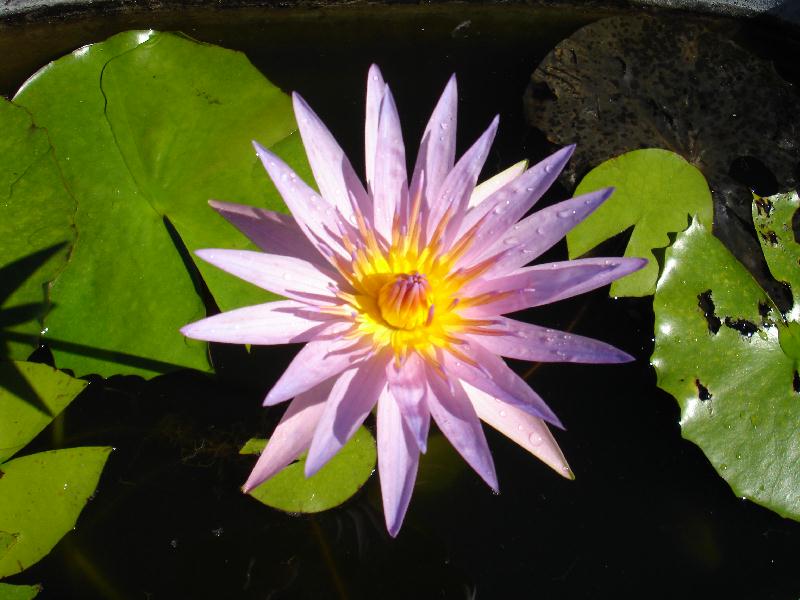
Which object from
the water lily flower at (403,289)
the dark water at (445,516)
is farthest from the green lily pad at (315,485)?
the water lily flower at (403,289)

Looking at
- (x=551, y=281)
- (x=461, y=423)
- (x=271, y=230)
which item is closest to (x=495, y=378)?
(x=461, y=423)

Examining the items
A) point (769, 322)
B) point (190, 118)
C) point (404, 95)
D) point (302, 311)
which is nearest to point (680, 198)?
point (769, 322)

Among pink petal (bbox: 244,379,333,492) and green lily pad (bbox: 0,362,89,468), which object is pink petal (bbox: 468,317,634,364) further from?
green lily pad (bbox: 0,362,89,468)

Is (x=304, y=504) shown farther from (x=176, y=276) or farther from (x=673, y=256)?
(x=673, y=256)

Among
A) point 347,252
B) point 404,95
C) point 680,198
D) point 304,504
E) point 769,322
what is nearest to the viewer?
point 347,252

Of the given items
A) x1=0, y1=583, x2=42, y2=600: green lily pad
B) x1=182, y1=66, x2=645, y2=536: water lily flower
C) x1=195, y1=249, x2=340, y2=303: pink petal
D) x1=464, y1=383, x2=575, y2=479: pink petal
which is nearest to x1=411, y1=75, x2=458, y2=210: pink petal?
x1=182, y1=66, x2=645, y2=536: water lily flower

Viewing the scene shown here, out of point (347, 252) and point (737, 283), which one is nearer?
point (347, 252)
